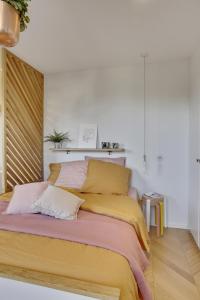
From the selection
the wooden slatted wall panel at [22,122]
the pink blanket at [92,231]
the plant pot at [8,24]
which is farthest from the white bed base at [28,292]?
the wooden slatted wall panel at [22,122]

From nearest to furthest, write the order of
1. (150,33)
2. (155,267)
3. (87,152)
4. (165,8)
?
(165,8) < (155,267) < (150,33) < (87,152)

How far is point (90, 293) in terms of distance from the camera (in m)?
0.82

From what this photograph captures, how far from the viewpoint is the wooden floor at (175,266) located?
1654 millimetres

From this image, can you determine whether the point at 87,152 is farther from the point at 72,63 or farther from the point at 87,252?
the point at 87,252

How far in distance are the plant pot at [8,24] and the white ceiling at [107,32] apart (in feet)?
2.14

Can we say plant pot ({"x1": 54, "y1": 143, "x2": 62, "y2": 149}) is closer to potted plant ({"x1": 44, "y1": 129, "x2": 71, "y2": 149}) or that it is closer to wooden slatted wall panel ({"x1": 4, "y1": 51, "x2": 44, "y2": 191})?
potted plant ({"x1": 44, "y1": 129, "x2": 71, "y2": 149})

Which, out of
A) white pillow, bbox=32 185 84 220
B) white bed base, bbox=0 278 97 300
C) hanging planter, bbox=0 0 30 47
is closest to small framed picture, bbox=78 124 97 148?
white pillow, bbox=32 185 84 220

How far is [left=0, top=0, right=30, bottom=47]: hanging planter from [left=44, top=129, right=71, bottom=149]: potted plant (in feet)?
6.63

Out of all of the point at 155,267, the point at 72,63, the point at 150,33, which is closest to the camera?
the point at 155,267

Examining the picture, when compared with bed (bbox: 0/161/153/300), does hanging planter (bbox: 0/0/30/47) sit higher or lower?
higher

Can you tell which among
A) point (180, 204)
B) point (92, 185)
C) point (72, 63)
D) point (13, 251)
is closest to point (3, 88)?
point (72, 63)

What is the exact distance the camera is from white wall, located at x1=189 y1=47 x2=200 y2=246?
2.37 m

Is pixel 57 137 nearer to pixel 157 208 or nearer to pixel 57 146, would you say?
pixel 57 146

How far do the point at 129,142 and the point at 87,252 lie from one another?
2132mm
